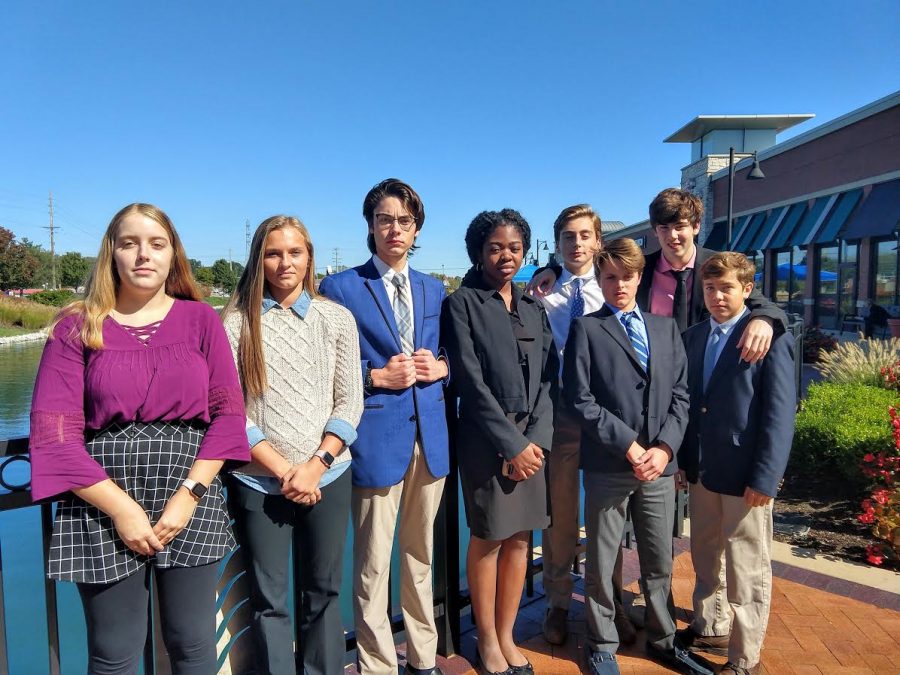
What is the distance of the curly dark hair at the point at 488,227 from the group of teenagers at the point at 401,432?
0.05ft

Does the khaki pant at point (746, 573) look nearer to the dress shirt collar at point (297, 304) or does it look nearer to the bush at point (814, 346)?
the dress shirt collar at point (297, 304)

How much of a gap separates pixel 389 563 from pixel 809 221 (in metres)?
26.1

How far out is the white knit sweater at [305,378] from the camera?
224cm

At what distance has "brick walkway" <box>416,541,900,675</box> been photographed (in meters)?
2.88

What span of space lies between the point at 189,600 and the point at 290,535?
0.43 m

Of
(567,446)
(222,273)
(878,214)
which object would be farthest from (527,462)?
(222,273)

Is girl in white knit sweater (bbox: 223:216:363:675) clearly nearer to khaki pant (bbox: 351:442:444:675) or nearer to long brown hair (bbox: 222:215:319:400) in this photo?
long brown hair (bbox: 222:215:319:400)

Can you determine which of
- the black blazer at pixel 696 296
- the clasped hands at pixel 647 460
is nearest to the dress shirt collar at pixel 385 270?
the clasped hands at pixel 647 460

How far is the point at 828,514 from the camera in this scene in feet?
16.4

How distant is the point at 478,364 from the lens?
2662mm

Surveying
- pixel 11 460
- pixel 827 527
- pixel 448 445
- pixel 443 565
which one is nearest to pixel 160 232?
pixel 11 460

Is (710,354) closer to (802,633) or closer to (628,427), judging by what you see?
(628,427)

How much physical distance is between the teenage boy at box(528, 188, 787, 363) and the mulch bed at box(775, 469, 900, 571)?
7.59 feet

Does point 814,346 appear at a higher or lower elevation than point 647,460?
lower
